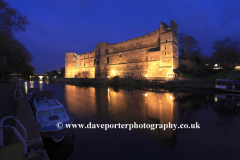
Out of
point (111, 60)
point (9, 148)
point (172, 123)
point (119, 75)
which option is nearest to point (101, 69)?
point (111, 60)

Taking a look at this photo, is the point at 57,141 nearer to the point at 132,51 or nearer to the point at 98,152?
the point at 98,152

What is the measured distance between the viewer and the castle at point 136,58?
2311cm

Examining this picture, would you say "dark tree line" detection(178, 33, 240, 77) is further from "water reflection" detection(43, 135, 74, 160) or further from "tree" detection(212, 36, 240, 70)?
"water reflection" detection(43, 135, 74, 160)

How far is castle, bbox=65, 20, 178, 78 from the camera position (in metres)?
23.1

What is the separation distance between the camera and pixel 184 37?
28.5m

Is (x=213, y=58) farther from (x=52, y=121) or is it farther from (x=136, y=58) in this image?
(x=52, y=121)

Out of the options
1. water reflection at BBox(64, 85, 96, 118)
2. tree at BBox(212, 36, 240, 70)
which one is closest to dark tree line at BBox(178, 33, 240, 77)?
tree at BBox(212, 36, 240, 70)

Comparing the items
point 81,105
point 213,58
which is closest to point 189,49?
point 213,58

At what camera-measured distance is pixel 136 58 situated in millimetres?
29375

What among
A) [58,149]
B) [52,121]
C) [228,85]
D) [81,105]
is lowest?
[58,149]

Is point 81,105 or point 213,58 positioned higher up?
point 213,58

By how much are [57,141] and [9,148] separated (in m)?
1.90

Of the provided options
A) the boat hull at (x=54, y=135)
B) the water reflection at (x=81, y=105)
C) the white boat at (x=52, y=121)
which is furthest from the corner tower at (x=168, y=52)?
the boat hull at (x=54, y=135)

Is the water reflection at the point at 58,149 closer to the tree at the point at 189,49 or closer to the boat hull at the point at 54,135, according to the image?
the boat hull at the point at 54,135
